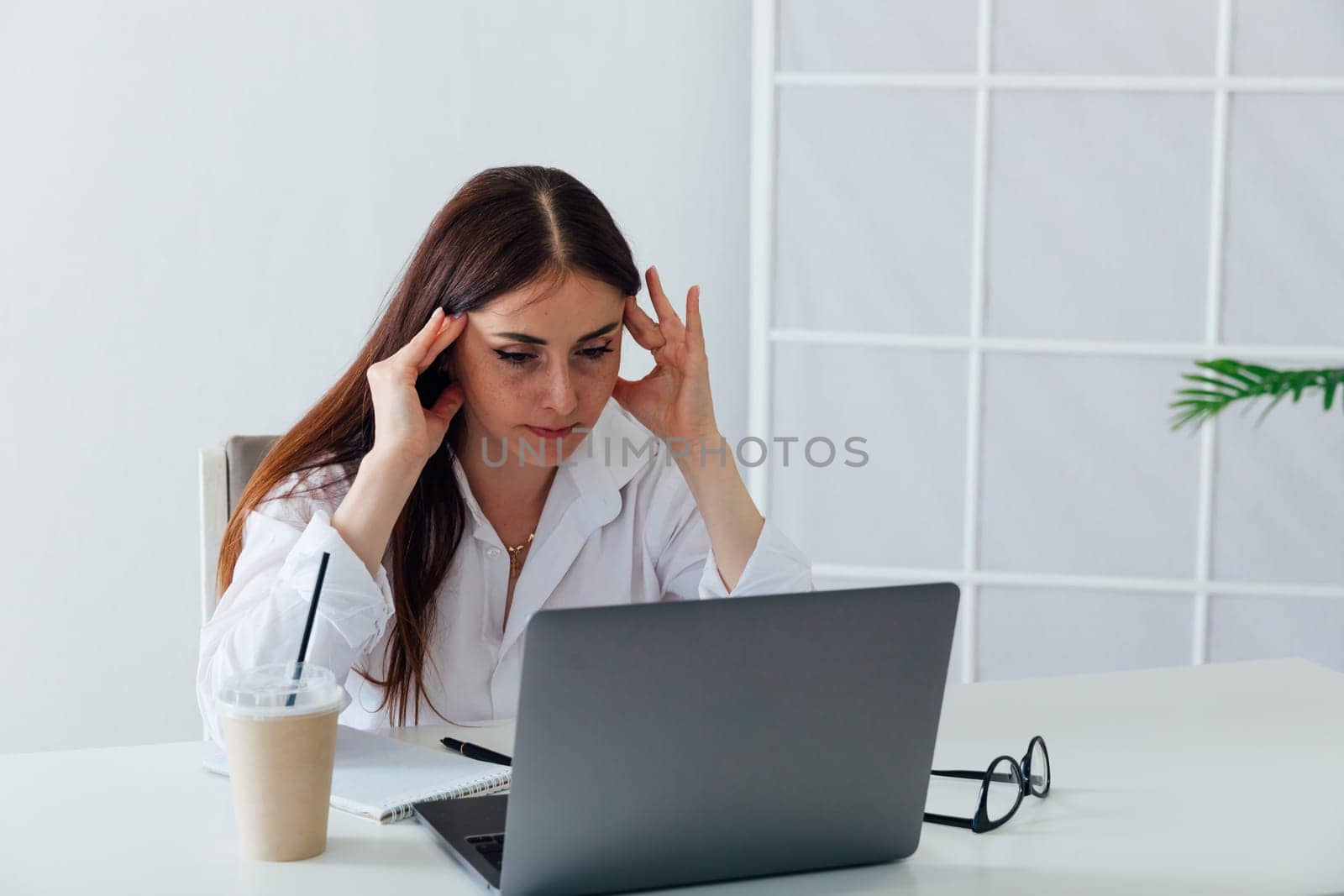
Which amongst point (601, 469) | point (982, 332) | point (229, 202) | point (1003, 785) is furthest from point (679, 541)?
point (229, 202)

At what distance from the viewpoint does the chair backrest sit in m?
1.73

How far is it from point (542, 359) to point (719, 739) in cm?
78

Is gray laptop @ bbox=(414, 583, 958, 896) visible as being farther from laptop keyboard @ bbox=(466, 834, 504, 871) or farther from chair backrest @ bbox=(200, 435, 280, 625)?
chair backrest @ bbox=(200, 435, 280, 625)

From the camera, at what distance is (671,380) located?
6.30 ft

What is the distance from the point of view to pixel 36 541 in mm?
2926

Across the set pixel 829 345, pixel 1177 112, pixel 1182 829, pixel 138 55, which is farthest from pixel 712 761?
pixel 138 55

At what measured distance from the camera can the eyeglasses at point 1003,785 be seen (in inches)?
46.5

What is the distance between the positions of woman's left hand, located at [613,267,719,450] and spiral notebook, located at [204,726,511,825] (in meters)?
0.67

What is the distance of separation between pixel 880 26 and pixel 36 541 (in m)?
2.05

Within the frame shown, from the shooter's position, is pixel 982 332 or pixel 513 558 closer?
pixel 513 558

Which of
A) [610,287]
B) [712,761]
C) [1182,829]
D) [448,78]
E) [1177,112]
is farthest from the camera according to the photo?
[448,78]

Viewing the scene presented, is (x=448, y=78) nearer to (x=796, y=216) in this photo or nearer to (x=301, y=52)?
(x=301, y=52)

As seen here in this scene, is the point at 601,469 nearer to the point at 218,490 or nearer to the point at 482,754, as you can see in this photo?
the point at 218,490

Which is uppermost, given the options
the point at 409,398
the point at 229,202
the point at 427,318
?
the point at 229,202
